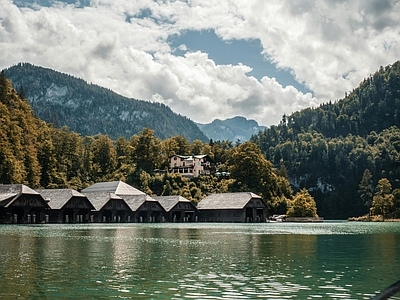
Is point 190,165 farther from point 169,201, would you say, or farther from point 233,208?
point 233,208

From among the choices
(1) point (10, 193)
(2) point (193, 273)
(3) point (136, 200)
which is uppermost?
(1) point (10, 193)

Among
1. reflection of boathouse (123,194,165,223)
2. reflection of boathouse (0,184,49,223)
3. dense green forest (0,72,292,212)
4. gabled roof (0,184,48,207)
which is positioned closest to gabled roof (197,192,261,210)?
reflection of boathouse (123,194,165,223)

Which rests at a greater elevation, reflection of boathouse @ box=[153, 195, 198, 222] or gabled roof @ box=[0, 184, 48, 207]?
gabled roof @ box=[0, 184, 48, 207]

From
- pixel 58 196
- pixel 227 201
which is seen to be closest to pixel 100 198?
pixel 58 196

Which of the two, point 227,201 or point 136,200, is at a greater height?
point 136,200

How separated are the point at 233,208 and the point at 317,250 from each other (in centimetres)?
6695

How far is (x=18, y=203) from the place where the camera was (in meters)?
75.2

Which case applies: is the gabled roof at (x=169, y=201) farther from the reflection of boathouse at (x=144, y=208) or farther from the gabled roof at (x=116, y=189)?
the gabled roof at (x=116, y=189)

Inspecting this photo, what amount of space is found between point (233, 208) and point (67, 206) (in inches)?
1150

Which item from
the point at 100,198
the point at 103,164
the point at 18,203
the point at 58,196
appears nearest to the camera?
the point at 18,203

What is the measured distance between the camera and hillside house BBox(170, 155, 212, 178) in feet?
426

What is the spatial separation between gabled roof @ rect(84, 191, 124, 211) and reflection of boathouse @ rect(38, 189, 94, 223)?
2.40 metres

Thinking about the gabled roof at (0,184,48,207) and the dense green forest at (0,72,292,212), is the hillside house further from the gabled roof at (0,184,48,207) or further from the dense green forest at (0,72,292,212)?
the gabled roof at (0,184,48,207)

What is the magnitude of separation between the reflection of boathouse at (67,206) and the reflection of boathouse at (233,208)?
23232mm
